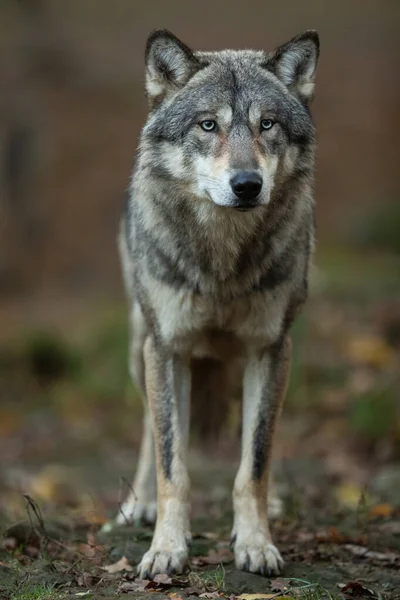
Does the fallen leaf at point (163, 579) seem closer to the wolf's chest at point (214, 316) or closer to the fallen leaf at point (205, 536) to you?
the fallen leaf at point (205, 536)

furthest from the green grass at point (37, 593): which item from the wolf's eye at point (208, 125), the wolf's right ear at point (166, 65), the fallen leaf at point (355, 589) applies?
the wolf's right ear at point (166, 65)

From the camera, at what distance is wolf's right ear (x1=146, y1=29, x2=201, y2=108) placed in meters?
4.30

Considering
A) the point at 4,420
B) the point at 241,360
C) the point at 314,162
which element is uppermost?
the point at 314,162

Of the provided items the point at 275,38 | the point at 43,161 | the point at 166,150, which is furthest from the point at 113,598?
the point at 275,38

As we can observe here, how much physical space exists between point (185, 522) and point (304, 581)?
2.32 feet

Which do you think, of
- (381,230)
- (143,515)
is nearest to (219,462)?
(143,515)

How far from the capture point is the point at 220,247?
4.30 meters

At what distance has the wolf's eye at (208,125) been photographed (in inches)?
162

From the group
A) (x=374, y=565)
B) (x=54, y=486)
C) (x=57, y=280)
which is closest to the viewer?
(x=374, y=565)

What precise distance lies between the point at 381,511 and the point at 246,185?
2.29m

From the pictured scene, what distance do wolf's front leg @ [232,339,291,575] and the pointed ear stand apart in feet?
4.22

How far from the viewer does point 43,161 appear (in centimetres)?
1588

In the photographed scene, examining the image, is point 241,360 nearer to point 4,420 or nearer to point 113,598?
point 113,598

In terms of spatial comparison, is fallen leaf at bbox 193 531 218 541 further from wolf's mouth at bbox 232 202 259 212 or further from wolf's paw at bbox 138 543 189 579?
wolf's mouth at bbox 232 202 259 212
